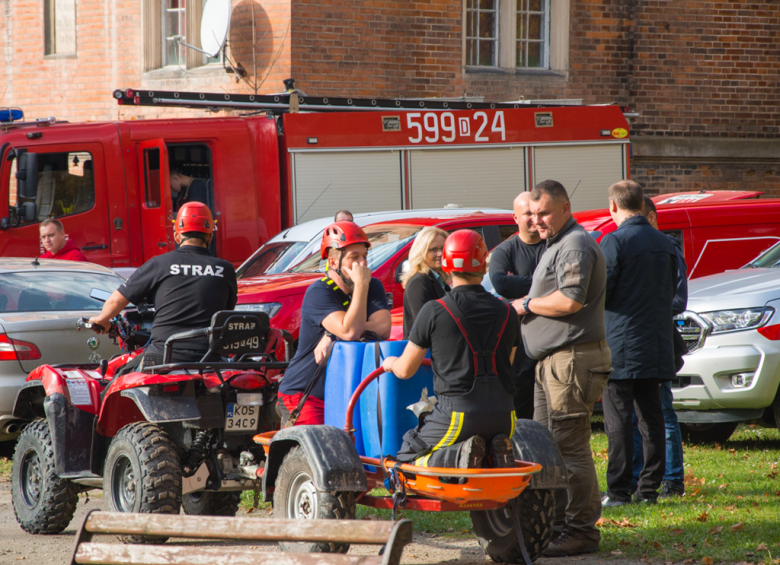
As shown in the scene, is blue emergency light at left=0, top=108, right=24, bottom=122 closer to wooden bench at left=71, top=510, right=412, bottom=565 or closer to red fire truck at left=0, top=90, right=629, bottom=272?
red fire truck at left=0, top=90, right=629, bottom=272

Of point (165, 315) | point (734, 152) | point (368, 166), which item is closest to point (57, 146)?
point (368, 166)

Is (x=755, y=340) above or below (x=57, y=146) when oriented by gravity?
below

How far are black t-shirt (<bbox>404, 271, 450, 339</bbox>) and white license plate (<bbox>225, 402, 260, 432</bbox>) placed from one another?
110cm

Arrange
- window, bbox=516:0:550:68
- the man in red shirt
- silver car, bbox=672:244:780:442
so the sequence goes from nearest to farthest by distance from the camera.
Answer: silver car, bbox=672:244:780:442 < the man in red shirt < window, bbox=516:0:550:68

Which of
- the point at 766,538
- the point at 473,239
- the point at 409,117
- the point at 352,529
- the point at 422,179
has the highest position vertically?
the point at 409,117

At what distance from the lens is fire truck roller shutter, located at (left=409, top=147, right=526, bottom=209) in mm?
12898

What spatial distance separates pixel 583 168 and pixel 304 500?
9.64m

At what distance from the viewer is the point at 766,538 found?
5.28m

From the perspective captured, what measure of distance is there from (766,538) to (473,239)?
2442 millimetres

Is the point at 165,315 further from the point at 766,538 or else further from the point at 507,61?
the point at 507,61

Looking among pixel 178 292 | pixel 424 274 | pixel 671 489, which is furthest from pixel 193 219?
pixel 671 489

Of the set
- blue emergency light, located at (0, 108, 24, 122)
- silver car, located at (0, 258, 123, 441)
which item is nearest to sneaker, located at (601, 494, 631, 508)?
silver car, located at (0, 258, 123, 441)

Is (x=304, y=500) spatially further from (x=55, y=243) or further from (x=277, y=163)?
(x=277, y=163)

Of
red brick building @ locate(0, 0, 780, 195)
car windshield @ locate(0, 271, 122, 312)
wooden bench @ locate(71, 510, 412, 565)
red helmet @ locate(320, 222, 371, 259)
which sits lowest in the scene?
wooden bench @ locate(71, 510, 412, 565)
